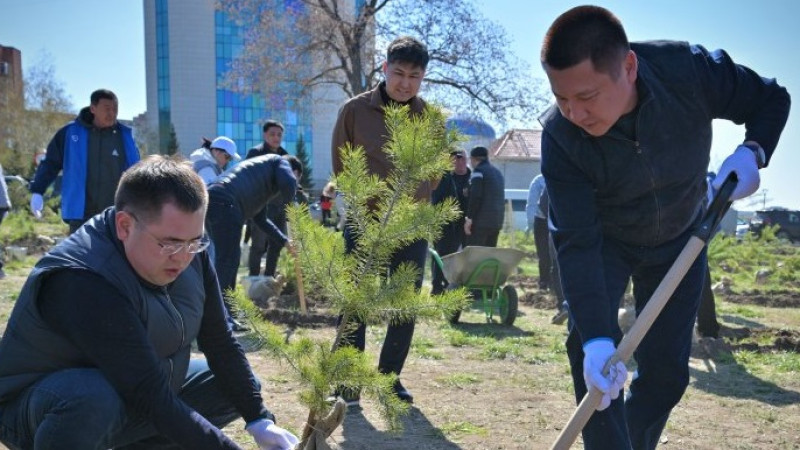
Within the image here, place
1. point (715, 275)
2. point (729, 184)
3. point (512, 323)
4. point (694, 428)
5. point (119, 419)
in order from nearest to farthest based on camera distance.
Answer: point (119, 419)
point (729, 184)
point (694, 428)
point (512, 323)
point (715, 275)

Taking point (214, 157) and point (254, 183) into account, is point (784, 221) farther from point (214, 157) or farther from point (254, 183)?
point (254, 183)

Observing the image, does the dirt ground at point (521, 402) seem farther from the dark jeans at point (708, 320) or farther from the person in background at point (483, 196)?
the person in background at point (483, 196)

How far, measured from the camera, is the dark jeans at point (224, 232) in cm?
550

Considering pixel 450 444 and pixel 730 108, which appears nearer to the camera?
pixel 730 108

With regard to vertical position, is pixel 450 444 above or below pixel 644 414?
below

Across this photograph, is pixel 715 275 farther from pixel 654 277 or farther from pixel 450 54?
pixel 450 54

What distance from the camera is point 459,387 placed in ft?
14.7

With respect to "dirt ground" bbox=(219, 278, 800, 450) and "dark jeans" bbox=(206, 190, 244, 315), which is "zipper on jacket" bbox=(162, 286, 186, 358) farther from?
"dark jeans" bbox=(206, 190, 244, 315)

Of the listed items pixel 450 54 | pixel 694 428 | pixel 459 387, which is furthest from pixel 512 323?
pixel 450 54

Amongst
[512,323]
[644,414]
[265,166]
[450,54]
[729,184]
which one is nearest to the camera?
[729,184]

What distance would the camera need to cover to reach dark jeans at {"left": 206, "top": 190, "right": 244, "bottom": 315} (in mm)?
5496

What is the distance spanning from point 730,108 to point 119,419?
7.45 feet

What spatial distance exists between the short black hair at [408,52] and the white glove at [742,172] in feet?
5.34

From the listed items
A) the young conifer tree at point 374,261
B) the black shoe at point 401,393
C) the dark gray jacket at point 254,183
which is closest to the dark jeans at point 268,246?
the dark gray jacket at point 254,183
